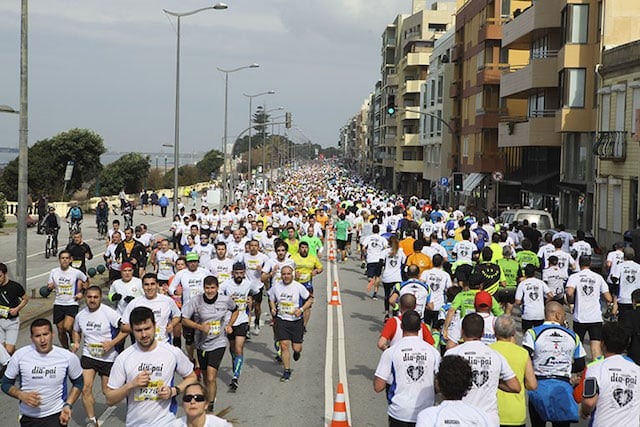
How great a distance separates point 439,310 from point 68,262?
4.98m

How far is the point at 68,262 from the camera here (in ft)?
40.4

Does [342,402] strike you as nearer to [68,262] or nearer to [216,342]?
[216,342]

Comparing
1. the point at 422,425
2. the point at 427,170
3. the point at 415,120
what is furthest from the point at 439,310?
the point at 415,120

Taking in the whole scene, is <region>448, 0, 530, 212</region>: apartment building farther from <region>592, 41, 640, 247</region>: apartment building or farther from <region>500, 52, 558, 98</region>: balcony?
<region>592, 41, 640, 247</region>: apartment building

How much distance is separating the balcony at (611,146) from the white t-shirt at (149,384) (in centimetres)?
2657

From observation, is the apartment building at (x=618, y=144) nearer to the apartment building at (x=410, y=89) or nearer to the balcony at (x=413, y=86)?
the apartment building at (x=410, y=89)

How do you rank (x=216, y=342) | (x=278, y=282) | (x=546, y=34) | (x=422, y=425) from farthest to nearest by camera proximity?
(x=546, y=34) < (x=278, y=282) < (x=216, y=342) < (x=422, y=425)

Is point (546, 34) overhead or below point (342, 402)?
overhead

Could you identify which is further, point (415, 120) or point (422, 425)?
point (415, 120)

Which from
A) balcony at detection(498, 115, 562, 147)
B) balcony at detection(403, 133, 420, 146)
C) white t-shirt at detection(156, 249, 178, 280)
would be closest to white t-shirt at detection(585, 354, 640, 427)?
white t-shirt at detection(156, 249, 178, 280)

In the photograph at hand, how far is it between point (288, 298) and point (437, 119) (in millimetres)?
57363

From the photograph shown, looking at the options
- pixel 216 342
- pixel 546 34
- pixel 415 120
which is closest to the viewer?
pixel 216 342

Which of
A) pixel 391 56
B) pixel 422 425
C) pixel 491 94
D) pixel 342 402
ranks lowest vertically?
pixel 342 402

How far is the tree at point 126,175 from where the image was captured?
267ft
